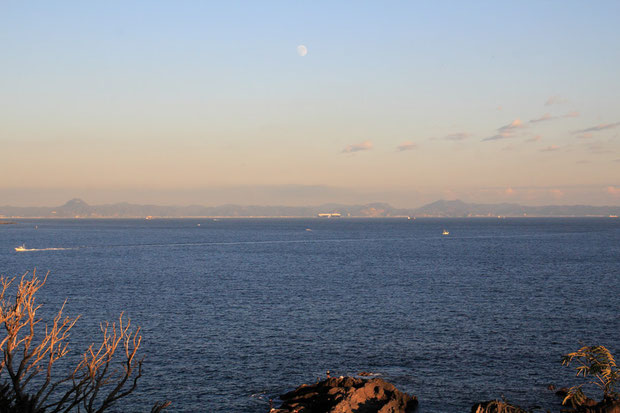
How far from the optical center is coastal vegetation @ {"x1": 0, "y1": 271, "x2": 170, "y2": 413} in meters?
17.3

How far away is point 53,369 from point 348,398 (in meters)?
30.3

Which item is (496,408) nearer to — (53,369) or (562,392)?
(562,392)

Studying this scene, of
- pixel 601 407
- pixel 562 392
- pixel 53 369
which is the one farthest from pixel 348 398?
pixel 53 369

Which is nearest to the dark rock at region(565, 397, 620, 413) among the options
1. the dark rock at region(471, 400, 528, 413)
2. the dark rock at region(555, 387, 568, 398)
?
the dark rock at region(555, 387, 568, 398)

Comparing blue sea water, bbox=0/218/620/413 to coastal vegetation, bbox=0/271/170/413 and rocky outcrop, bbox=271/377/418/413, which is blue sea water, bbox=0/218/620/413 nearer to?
rocky outcrop, bbox=271/377/418/413

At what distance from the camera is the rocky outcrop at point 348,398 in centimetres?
4050

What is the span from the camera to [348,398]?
40.8 metres

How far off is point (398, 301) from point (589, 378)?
4246 centimetres

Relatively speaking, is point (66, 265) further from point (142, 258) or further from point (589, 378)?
point (589, 378)

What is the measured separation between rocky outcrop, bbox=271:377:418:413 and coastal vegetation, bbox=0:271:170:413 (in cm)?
1143

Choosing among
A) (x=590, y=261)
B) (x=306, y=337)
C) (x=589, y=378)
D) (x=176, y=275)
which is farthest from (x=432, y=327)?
(x=590, y=261)

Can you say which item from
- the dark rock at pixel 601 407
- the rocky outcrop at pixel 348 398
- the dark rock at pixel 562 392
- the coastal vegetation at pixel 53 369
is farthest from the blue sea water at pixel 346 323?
the dark rock at pixel 601 407

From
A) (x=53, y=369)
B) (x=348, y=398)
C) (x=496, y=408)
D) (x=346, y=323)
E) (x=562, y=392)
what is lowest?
(x=53, y=369)

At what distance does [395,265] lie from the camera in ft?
509
